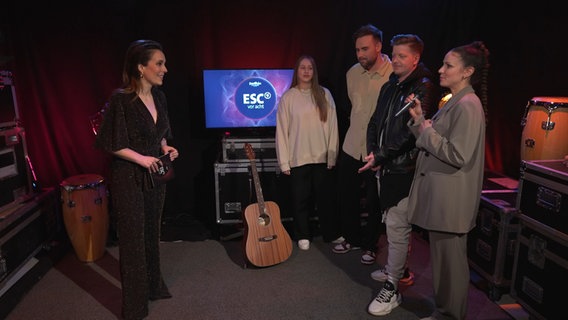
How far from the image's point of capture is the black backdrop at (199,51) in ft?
11.9

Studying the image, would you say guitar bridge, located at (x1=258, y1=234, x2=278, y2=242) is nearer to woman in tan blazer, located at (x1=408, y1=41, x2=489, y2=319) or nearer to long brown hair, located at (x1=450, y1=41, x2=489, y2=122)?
woman in tan blazer, located at (x1=408, y1=41, x2=489, y2=319)

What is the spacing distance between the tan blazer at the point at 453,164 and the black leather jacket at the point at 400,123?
0.23 m

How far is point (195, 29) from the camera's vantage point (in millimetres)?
3900

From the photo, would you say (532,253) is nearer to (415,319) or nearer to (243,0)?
(415,319)

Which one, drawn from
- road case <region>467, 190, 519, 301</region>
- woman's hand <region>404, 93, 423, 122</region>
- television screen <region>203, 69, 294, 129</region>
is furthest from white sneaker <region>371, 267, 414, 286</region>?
television screen <region>203, 69, 294, 129</region>

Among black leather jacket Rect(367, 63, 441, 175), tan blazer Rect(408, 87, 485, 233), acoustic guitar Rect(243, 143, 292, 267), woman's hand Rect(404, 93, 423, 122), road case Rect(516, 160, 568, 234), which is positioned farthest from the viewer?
acoustic guitar Rect(243, 143, 292, 267)

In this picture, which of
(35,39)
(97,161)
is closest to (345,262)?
(97,161)

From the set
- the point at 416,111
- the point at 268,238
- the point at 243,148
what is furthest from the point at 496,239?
the point at 243,148

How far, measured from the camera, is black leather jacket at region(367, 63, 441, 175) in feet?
7.87

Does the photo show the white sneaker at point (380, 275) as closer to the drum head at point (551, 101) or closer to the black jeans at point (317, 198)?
the black jeans at point (317, 198)

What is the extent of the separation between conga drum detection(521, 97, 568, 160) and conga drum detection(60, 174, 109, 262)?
10.1 ft

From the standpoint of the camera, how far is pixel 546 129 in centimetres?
261

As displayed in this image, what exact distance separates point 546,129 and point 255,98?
7.43 ft

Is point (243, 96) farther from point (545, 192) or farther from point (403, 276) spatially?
point (545, 192)
